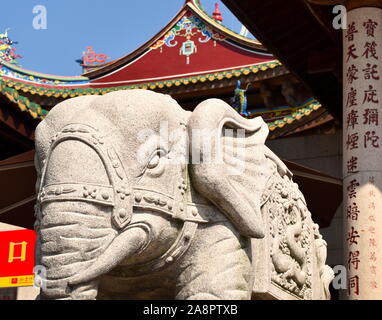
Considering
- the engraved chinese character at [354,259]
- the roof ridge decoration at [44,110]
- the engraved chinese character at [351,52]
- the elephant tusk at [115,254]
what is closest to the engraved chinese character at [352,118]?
the engraved chinese character at [351,52]

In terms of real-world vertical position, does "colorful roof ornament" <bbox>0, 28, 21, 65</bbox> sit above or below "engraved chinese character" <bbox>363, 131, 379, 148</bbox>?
above

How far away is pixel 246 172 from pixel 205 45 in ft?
32.9

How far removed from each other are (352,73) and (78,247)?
5.21 meters

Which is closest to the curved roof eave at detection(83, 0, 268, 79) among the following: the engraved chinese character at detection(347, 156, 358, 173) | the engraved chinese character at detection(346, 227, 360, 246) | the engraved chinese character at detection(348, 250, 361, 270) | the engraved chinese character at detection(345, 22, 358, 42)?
the engraved chinese character at detection(345, 22, 358, 42)

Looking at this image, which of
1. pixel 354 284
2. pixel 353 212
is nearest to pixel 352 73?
pixel 353 212

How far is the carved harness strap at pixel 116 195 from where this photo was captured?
9.32 feet

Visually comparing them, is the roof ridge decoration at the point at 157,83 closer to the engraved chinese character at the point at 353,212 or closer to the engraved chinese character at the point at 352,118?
the engraved chinese character at the point at 352,118

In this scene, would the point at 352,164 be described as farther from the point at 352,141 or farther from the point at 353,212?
the point at 353,212

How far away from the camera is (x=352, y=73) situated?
759 centimetres

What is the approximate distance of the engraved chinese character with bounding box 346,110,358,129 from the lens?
7488 mm

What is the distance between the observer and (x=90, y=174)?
2.87 meters

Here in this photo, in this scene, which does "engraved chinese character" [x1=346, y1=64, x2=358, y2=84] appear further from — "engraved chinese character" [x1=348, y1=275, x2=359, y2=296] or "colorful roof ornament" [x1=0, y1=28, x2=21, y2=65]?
"colorful roof ornament" [x1=0, y1=28, x2=21, y2=65]

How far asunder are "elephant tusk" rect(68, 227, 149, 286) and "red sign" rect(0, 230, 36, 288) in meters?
8.25

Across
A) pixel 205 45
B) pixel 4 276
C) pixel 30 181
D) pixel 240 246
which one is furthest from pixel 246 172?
pixel 205 45
